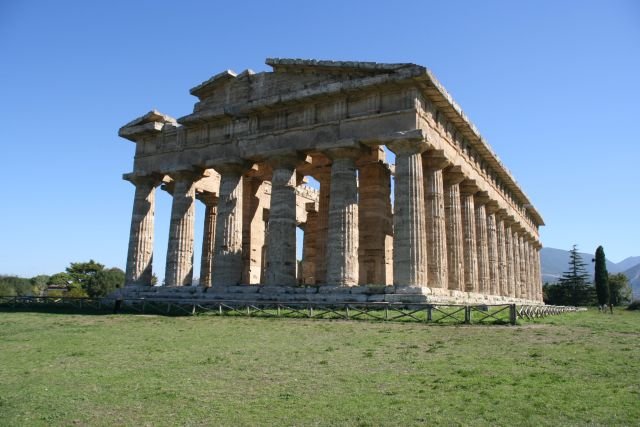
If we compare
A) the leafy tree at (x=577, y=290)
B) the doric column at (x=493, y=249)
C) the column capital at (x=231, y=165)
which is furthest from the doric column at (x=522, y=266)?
the leafy tree at (x=577, y=290)

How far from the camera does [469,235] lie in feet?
108

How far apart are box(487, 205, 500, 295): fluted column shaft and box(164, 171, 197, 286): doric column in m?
20.1

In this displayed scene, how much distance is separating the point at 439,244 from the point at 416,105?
276 inches

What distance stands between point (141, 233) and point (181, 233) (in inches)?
139

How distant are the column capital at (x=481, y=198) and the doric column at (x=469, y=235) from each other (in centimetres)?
136

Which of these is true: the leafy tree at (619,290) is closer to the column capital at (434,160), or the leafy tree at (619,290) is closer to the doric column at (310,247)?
the doric column at (310,247)

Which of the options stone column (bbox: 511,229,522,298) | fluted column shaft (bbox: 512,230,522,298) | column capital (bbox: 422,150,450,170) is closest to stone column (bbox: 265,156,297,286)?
column capital (bbox: 422,150,450,170)

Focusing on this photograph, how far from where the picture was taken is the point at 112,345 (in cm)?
1521

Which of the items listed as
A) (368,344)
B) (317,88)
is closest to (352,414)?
(368,344)

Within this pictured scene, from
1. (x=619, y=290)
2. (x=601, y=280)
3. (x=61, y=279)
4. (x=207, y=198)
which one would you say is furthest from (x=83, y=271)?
(x=619, y=290)

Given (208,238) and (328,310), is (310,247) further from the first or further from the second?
(328,310)

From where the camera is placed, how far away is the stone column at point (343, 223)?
25.1 metres

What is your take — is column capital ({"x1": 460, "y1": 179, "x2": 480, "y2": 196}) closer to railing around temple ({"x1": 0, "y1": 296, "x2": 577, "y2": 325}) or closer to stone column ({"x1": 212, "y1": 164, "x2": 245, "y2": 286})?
railing around temple ({"x1": 0, "y1": 296, "x2": 577, "y2": 325})

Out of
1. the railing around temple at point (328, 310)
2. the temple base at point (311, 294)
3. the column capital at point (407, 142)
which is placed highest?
the column capital at point (407, 142)
